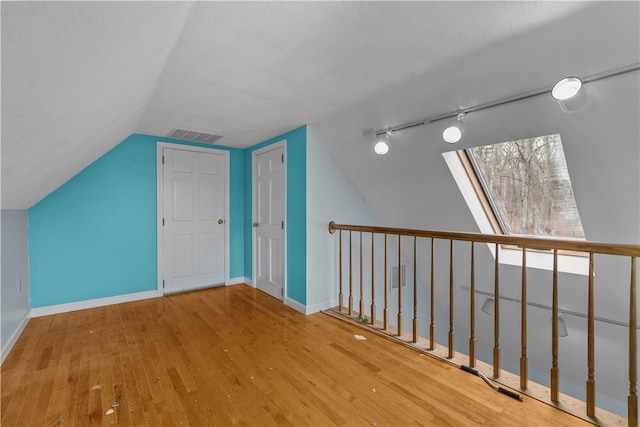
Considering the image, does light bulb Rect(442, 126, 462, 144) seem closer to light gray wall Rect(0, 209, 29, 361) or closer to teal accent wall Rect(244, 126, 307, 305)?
teal accent wall Rect(244, 126, 307, 305)

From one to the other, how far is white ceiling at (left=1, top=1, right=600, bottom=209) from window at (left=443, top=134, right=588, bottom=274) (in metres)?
1.14

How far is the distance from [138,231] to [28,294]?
113 cm

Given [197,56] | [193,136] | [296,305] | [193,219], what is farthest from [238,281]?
[197,56]

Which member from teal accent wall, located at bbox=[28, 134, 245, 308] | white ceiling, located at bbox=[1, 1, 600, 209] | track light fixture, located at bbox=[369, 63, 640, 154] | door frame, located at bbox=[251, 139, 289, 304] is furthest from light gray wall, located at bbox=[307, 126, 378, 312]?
teal accent wall, located at bbox=[28, 134, 245, 308]

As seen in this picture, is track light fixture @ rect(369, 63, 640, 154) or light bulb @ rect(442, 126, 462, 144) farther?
light bulb @ rect(442, 126, 462, 144)

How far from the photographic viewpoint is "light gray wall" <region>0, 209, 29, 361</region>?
2.28m

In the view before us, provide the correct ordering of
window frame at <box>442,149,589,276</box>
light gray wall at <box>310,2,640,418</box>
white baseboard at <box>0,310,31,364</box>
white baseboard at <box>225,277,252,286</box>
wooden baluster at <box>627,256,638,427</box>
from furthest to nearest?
white baseboard at <box>225,277,252,286</box> < window frame at <box>442,149,589,276</box> < white baseboard at <box>0,310,31,364</box> < light gray wall at <box>310,2,640,418</box> < wooden baluster at <box>627,256,638,427</box>

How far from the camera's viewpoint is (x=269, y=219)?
152 inches

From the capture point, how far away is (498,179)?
286 centimetres

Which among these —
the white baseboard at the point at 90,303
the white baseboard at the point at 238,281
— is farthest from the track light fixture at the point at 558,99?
the white baseboard at the point at 90,303

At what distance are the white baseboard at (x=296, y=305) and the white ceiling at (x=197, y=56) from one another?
6.83 feet

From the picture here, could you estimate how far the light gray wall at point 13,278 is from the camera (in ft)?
7.47

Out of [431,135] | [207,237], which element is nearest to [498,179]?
[431,135]

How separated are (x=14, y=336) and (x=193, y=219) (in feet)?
6.51
